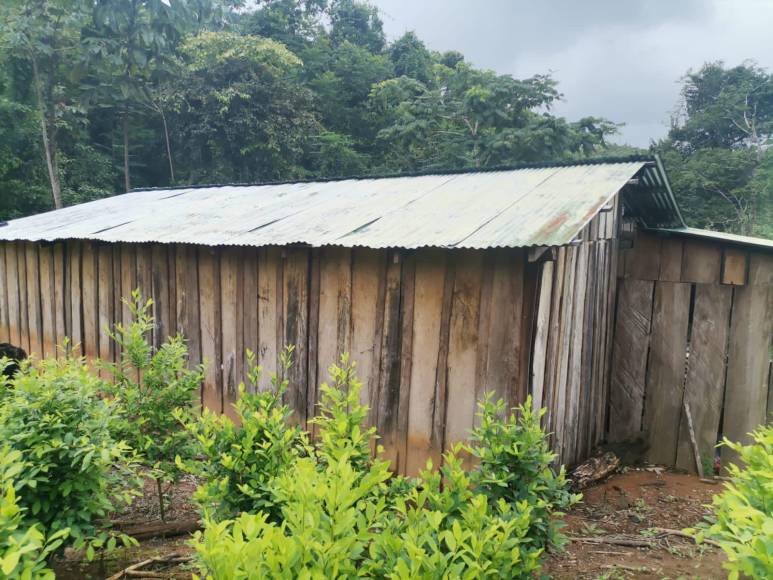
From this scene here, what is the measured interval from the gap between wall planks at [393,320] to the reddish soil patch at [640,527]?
59 centimetres

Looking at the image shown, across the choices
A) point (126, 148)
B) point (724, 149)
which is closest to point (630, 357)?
point (126, 148)

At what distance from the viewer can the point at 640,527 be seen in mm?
4801

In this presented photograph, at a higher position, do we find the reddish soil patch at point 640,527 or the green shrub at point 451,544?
the green shrub at point 451,544

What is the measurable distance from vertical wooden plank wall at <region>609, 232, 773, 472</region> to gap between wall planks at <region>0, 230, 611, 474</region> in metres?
0.61

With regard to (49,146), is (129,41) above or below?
above

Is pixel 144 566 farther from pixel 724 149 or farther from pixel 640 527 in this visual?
pixel 724 149

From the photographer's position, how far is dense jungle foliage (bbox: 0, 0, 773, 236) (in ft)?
59.5

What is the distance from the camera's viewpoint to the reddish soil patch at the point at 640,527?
155 inches

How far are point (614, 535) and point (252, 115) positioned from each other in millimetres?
20315

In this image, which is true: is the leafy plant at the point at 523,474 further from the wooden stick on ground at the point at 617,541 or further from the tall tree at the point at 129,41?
the tall tree at the point at 129,41

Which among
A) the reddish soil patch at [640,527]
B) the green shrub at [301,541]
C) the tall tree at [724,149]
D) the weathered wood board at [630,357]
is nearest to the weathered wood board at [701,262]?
the weathered wood board at [630,357]

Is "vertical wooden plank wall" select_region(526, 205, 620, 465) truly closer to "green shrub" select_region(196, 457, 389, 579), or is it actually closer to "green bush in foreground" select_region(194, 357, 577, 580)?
"green bush in foreground" select_region(194, 357, 577, 580)

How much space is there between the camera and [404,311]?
16.4 feet

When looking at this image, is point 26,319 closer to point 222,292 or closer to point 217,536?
point 222,292
